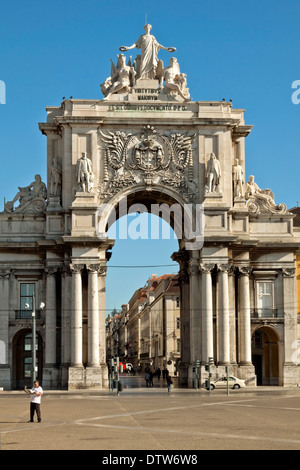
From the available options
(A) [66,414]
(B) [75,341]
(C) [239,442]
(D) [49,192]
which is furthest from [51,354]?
(C) [239,442]

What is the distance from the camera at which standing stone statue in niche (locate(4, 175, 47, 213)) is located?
63938 mm

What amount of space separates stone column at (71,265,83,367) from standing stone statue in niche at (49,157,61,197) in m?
5.94

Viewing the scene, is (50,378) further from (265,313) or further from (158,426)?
(158,426)

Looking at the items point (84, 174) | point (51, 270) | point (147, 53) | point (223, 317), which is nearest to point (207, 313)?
point (223, 317)

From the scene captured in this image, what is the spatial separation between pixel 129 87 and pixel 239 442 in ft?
143

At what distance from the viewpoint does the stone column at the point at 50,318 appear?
61500mm

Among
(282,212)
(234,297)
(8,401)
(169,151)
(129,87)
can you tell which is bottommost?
(8,401)

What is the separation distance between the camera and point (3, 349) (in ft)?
205

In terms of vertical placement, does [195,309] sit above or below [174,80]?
below

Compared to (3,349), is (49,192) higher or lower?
higher

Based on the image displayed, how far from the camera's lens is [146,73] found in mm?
64688

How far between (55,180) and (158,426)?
35768 mm
